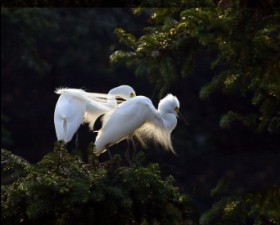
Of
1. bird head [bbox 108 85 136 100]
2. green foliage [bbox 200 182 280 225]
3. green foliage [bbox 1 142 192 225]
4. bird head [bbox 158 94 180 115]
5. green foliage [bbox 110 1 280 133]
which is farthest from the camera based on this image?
bird head [bbox 108 85 136 100]

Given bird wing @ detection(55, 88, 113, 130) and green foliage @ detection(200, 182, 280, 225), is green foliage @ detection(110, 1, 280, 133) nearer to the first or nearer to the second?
green foliage @ detection(200, 182, 280, 225)

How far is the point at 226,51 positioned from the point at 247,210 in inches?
24.6

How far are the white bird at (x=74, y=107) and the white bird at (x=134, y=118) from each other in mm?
75

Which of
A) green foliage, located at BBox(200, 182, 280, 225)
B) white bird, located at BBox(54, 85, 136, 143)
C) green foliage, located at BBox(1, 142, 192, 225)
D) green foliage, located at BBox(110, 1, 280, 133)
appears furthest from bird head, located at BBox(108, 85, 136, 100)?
green foliage, located at BBox(1, 142, 192, 225)

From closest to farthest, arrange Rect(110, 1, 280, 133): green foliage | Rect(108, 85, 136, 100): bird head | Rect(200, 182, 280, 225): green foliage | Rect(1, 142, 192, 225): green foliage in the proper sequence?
Rect(1, 142, 192, 225): green foliage < Rect(200, 182, 280, 225): green foliage < Rect(110, 1, 280, 133): green foliage < Rect(108, 85, 136, 100): bird head

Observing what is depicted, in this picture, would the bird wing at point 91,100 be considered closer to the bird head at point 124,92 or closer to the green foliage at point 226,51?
the bird head at point 124,92

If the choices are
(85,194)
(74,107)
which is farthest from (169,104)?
(85,194)

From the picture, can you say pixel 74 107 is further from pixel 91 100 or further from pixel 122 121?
pixel 122 121

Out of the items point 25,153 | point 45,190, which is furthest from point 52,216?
point 25,153

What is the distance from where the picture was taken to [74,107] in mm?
4430

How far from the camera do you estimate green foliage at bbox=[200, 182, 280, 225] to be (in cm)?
286

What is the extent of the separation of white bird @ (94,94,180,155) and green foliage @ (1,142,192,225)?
148cm

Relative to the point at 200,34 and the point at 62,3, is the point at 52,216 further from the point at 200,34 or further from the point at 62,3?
the point at 62,3

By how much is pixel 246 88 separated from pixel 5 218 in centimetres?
112
